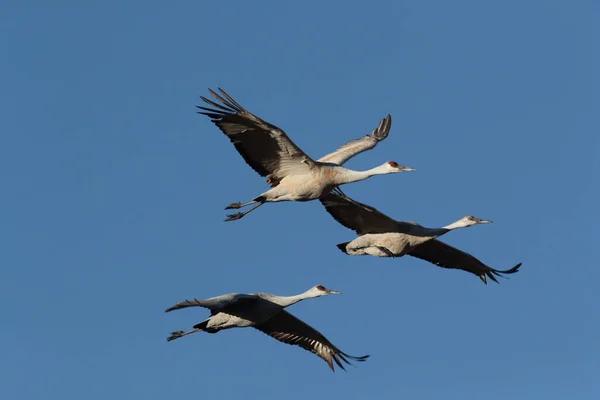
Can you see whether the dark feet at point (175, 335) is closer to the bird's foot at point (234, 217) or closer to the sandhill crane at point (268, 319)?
the sandhill crane at point (268, 319)

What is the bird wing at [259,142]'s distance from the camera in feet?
76.1

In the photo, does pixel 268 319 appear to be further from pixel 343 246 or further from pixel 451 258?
pixel 451 258

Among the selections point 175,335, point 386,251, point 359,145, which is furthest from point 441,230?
point 175,335

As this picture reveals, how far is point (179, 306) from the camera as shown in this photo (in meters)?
22.8

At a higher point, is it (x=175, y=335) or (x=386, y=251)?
(x=386, y=251)

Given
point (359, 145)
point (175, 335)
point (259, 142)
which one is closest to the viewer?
point (259, 142)

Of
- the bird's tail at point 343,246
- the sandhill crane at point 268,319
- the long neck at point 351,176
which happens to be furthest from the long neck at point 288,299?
the long neck at point 351,176

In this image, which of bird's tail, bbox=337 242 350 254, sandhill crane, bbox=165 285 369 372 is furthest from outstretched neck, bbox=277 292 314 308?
bird's tail, bbox=337 242 350 254

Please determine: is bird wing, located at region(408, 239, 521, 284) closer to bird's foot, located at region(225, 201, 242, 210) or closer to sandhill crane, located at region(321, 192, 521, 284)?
sandhill crane, located at region(321, 192, 521, 284)

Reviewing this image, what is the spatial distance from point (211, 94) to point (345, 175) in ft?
8.76

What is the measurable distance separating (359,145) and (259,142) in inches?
141

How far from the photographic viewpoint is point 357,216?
25500 mm

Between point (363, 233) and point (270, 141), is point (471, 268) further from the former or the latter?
point (270, 141)

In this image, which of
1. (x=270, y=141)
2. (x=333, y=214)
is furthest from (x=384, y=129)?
(x=270, y=141)
